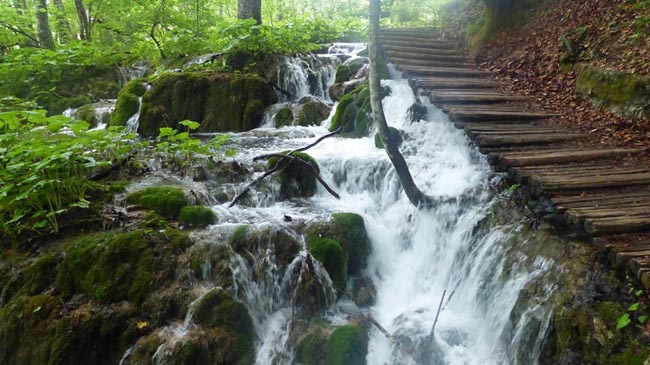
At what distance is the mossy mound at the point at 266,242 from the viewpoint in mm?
5155

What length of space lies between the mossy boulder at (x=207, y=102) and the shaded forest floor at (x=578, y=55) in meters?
5.58

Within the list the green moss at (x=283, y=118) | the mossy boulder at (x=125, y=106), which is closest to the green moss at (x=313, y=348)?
the green moss at (x=283, y=118)

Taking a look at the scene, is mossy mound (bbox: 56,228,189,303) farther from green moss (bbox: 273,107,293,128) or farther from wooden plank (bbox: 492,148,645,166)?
green moss (bbox: 273,107,293,128)

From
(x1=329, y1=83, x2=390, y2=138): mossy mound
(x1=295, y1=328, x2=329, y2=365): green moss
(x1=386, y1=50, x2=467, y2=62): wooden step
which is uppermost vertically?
(x1=386, y1=50, x2=467, y2=62): wooden step

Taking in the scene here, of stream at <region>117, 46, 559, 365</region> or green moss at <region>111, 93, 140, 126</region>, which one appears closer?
stream at <region>117, 46, 559, 365</region>

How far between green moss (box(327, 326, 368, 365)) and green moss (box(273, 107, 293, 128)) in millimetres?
6429

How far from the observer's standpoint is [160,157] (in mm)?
7336

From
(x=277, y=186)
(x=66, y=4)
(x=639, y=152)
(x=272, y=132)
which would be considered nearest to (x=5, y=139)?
(x=277, y=186)

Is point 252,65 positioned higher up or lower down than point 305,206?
higher up

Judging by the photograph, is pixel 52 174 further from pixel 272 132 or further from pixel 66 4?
pixel 66 4

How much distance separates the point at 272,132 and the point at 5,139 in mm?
5049

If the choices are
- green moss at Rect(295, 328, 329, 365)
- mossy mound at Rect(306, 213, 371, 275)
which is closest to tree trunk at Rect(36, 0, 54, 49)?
mossy mound at Rect(306, 213, 371, 275)

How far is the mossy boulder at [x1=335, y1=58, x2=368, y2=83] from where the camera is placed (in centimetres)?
1138

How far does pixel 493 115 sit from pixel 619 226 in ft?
10.4
